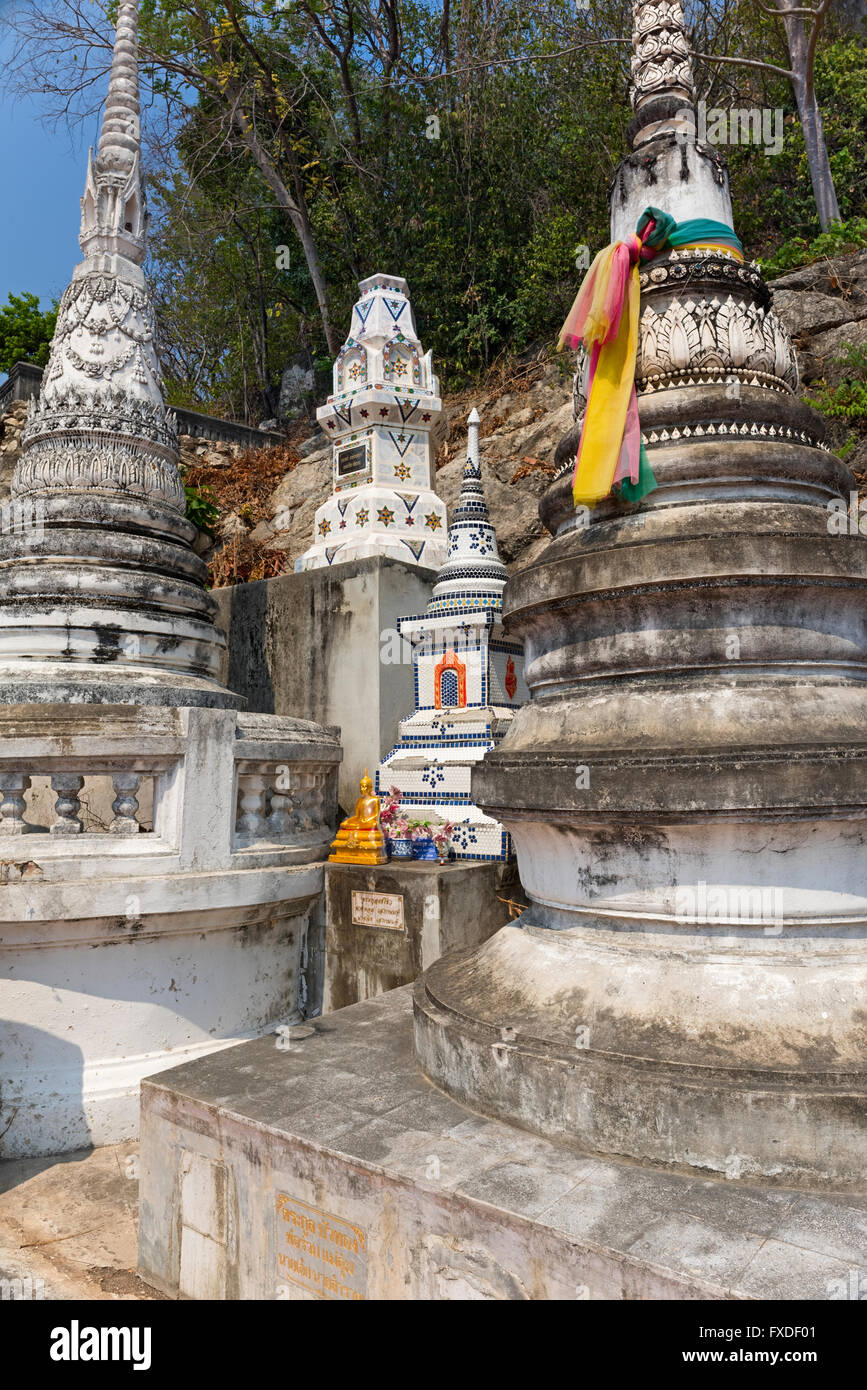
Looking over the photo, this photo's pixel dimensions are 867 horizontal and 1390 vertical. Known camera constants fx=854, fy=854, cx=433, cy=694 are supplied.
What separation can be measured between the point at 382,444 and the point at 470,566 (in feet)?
15.0

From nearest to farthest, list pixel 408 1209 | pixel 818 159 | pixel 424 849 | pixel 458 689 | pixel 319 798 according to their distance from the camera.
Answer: pixel 408 1209 → pixel 319 798 → pixel 424 849 → pixel 458 689 → pixel 818 159

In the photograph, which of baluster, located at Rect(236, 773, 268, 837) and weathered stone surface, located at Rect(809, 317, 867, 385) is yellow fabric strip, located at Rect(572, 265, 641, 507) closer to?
baluster, located at Rect(236, 773, 268, 837)

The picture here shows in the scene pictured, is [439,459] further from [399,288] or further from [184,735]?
[184,735]

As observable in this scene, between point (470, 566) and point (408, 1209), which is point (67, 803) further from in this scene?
point (470, 566)

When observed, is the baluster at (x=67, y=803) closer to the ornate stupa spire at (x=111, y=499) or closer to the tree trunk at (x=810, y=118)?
the ornate stupa spire at (x=111, y=499)

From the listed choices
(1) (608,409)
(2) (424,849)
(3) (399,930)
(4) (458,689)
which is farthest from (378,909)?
(1) (608,409)

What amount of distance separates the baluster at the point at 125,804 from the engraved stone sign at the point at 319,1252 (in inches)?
110

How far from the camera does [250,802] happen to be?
20.0 ft

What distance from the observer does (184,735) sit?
17.8 ft

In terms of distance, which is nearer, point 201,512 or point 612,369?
point 612,369

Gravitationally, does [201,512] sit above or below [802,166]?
below

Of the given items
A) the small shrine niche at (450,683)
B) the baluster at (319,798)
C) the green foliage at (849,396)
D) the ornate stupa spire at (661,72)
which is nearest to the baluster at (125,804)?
the baluster at (319,798)

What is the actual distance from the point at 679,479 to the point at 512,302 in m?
19.3
